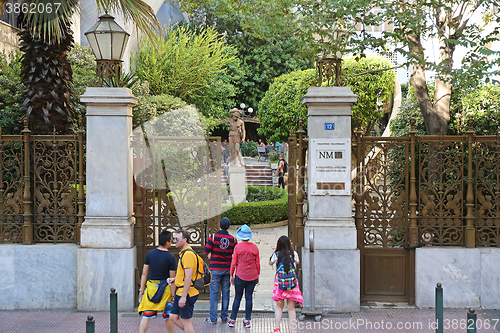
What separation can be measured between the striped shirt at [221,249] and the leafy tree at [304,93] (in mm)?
15323

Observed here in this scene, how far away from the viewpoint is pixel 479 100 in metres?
8.51

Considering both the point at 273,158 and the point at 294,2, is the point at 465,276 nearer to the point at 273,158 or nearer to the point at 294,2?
the point at 294,2

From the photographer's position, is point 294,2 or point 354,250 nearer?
point 354,250

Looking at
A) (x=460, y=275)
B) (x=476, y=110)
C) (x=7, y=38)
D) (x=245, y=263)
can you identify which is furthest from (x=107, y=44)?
(x=7, y=38)

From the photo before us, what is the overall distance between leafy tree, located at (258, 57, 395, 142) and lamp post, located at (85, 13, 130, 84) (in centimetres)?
1481

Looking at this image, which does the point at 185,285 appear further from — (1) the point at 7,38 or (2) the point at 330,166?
(1) the point at 7,38

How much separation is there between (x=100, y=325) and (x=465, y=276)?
5.66 metres

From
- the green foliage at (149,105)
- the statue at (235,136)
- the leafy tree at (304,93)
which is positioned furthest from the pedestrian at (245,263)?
the leafy tree at (304,93)

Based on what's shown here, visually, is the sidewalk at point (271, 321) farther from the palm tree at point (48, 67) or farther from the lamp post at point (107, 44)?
the lamp post at point (107, 44)

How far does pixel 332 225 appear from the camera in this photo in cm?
681

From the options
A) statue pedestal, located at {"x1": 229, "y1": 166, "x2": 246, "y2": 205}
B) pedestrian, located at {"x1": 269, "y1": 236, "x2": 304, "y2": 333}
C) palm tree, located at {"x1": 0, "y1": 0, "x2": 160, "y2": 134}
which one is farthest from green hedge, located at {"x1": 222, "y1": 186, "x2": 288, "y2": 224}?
pedestrian, located at {"x1": 269, "y1": 236, "x2": 304, "y2": 333}

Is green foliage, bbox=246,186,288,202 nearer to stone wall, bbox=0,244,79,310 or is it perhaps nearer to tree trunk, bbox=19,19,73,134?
tree trunk, bbox=19,19,73,134

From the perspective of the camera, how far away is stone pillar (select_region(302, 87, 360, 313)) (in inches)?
267

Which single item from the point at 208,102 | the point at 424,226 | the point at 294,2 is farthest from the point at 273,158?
the point at 424,226
